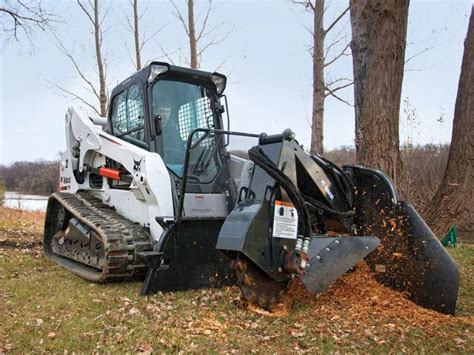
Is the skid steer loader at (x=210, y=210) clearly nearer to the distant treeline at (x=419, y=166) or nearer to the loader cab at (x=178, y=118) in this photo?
the loader cab at (x=178, y=118)

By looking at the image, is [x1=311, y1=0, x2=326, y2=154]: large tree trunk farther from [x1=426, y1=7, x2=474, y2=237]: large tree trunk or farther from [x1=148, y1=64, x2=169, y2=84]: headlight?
[x1=148, y1=64, x2=169, y2=84]: headlight

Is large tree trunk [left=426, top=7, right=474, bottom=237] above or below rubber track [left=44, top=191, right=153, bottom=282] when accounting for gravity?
above

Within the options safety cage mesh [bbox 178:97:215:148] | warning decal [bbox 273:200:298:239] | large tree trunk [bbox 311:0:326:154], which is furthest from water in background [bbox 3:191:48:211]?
warning decal [bbox 273:200:298:239]

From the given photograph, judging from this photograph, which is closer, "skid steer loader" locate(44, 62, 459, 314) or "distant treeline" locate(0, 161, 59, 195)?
"skid steer loader" locate(44, 62, 459, 314)

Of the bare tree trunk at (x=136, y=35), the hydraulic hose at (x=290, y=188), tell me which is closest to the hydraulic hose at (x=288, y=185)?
the hydraulic hose at (x=290, y=188)

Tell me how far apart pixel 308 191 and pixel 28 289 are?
118 inches

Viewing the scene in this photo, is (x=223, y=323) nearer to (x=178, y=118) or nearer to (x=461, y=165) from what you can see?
(x=178, y=118)

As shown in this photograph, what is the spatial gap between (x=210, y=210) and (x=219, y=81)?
5.66 ft

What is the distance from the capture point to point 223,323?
3764 mm

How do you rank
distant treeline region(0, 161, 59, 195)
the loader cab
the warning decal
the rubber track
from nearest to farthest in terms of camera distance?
the warning decal
the rubber track
the loader cab
distant treeline region(0, 161, 59, 195)

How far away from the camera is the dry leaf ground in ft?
11.0

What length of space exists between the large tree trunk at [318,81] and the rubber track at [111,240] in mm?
7482

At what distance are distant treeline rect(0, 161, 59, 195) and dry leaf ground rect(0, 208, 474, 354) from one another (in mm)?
24358

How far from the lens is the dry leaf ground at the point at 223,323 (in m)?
3.37
